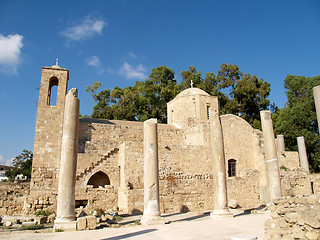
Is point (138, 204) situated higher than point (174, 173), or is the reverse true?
point (174, 173)

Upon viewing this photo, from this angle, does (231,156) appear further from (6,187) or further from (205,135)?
(6,187)

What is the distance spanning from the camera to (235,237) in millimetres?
5609

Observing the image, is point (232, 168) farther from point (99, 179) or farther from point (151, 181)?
point (151, 181)

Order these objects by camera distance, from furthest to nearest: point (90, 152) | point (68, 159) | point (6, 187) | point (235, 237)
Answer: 1. point (90, 152)
2. point (6, 187)
3. point (68, 159)
4. point (235, 237)

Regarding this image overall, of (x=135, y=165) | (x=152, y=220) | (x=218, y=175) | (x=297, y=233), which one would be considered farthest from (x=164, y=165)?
(x=297, y=233)

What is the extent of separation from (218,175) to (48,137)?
10526 millimetres

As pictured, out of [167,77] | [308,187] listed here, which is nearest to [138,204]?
[308,187]

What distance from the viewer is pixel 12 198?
49.1 ft

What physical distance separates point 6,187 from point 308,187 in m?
20.2

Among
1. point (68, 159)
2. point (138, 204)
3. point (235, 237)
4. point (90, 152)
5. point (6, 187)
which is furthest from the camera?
point (90, 152)

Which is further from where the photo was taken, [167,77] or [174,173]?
[167,77]

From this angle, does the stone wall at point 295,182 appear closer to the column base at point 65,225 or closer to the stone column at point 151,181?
the stone column at point 151,181

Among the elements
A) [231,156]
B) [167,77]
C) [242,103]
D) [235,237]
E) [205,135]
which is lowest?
[235,237]

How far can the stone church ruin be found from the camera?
41.5 feet
